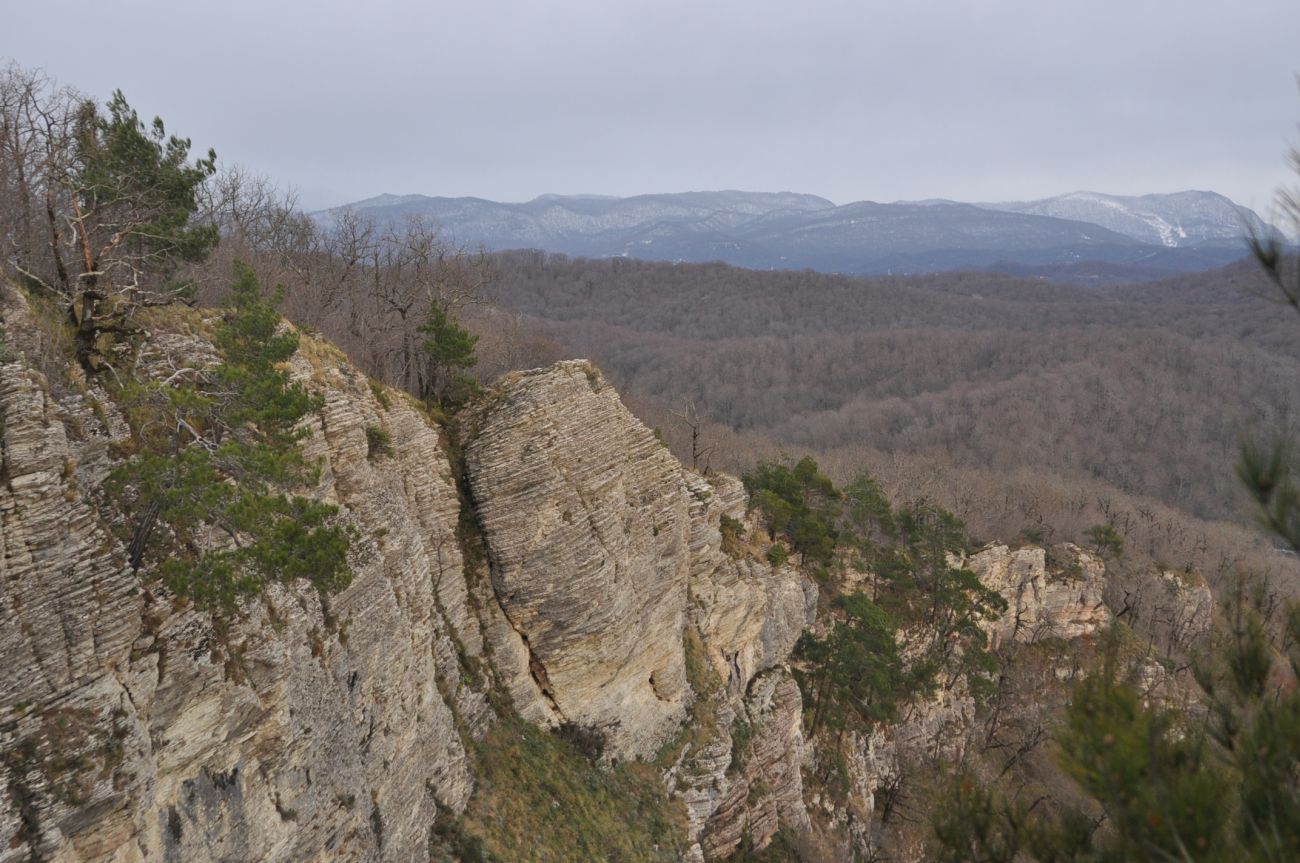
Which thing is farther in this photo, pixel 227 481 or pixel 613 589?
pixel 613 589

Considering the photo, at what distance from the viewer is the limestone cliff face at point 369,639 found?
23.2 feet

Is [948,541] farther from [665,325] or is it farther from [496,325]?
[665,325]

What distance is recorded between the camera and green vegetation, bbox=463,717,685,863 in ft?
47.1

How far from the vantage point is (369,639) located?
1177 cm

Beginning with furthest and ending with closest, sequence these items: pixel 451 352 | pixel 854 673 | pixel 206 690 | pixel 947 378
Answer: pixel 947 378 < pixel 854 673 < pixel 451 352 < pixel 206 690

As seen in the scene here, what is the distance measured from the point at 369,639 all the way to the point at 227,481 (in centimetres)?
377

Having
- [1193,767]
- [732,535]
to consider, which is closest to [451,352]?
[732,535]

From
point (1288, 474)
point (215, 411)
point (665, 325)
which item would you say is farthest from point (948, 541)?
point (665, 325)

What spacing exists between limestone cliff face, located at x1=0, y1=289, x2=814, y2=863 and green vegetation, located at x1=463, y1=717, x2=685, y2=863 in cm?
64

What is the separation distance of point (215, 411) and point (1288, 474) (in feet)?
41.3

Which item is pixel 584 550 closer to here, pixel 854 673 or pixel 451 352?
pixel 451 352

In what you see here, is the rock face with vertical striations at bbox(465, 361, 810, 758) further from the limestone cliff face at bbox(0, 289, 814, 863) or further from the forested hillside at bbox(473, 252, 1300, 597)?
the forested hillside at bbox(473, 252, 1300, 597)

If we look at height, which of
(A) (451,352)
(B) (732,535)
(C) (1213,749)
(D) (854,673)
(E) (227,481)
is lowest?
(D) (854,673)

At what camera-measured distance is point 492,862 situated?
44.1 feet
